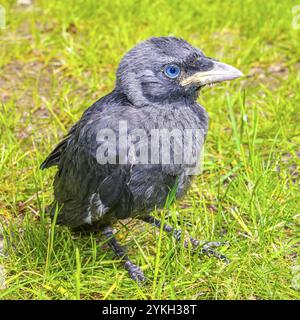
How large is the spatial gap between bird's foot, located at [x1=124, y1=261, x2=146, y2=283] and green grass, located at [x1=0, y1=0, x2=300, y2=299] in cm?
5

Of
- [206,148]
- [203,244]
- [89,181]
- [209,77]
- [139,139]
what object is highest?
[209,77]

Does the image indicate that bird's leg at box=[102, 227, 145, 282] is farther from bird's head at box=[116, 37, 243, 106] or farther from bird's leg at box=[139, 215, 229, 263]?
bird's head at box=[116, 37, 243, 106]

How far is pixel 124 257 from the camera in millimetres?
3842

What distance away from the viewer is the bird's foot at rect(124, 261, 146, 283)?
3674mm

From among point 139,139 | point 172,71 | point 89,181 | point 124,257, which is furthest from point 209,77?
point 124,257

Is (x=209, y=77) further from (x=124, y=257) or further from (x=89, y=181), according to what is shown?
(x=124, y=257)

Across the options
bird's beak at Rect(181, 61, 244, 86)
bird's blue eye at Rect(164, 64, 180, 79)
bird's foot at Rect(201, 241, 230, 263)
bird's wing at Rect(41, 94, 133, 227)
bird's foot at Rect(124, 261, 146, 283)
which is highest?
bird's blue eye at Rect(164, 64, 180, 79)

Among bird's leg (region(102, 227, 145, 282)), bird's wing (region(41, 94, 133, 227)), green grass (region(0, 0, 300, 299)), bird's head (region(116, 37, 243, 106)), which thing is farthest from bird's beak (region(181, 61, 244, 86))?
bird's leg (region(102, 227, 145, 282))

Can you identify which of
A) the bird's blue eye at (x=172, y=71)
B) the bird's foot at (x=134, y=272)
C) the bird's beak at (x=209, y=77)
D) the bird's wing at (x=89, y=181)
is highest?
the bird's blue eye at (x=172, y=71)

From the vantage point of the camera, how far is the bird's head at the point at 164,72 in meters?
3.72

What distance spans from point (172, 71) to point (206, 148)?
4.17ft

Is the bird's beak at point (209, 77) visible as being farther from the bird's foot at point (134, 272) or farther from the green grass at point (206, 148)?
the bird's foot at point (134, 272)

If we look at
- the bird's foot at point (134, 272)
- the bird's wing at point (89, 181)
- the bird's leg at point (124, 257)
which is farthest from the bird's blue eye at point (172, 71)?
the bird's foot at point (134, 272)

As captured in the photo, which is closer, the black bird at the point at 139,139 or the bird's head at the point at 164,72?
the black bird at the point at 139,139
